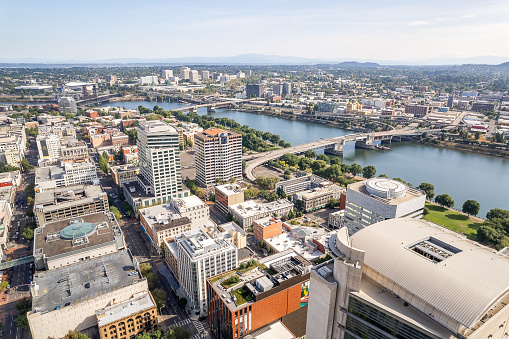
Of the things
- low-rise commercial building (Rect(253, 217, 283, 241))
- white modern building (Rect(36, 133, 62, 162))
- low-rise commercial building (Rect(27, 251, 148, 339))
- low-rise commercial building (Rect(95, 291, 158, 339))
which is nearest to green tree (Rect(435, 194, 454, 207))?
low-rise commercial building (Rect(253, 217, 283, 241))

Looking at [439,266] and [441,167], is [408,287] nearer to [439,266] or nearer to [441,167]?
[439,266]

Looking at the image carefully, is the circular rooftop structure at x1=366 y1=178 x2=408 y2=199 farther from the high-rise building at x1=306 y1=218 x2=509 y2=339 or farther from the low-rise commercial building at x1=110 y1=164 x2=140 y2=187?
the low-rise commercial building at x1=110 y1=164 x2=140 y2=187

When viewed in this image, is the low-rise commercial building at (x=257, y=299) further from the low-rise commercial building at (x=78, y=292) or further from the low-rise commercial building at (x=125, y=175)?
the low-rise commercial building at (x=125, y=175)

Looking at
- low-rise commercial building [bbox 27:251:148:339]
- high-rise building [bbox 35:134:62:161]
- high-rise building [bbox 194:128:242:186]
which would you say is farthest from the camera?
high-rise building [bbox 35:134:62:161]

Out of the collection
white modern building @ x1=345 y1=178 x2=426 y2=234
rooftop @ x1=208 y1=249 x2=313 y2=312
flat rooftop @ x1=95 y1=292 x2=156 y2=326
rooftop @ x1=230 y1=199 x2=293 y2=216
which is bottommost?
flat rooftop @ x1=95 y1=292 x2=156 y2=326

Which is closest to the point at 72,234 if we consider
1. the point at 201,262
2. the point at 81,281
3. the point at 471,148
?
the point at 81,281

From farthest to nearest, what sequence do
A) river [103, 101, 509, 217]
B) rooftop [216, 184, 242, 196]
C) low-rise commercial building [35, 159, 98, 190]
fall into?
river [103, 101, 509, 217] → low-rise commercial building [35, 159, 98, 190] → rooftop [216, 184, 242, 196]

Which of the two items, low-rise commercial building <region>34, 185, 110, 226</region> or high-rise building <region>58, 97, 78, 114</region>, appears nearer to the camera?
low-rise commercial building <region>34, 185, 110, 226</region>
